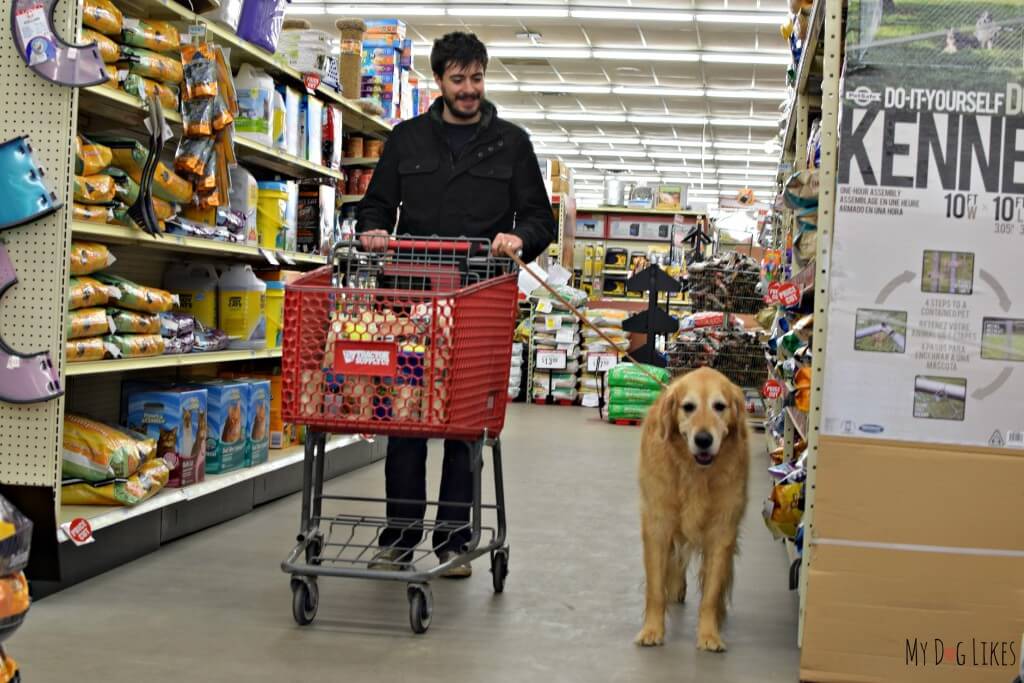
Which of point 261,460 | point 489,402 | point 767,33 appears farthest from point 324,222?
point 767,33

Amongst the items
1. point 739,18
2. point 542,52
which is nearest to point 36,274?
point 739,18

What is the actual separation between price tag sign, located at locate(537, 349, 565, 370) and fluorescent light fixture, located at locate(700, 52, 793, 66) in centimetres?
647

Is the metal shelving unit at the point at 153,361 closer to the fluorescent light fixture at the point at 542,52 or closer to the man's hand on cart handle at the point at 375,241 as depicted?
the man's hand on cart handle at the point at 375,241

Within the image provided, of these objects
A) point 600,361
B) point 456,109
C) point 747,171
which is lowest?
point 600,361

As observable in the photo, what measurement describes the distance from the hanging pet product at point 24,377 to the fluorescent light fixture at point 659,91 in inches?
636

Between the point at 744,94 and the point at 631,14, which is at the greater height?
the point at 631,14

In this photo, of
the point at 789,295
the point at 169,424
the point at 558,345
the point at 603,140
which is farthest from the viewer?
the point at 603,140

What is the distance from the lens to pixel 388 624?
3252mm

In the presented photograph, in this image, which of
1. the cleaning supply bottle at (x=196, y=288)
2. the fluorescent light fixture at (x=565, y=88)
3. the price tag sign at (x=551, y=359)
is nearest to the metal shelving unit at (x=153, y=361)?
the cleaning supply bottle at (x=196, y=288)

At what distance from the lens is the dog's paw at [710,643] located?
309 centimetres

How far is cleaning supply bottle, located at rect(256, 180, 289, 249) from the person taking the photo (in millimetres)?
5219

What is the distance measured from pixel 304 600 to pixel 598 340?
851 centimetres

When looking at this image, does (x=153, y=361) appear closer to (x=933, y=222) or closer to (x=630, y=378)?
(x=933, y=222)

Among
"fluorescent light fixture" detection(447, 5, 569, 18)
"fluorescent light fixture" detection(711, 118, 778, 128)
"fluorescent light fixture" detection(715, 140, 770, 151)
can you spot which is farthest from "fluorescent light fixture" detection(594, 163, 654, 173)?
"fluorescent light fixture" detection(447, 5, 569, 18)
